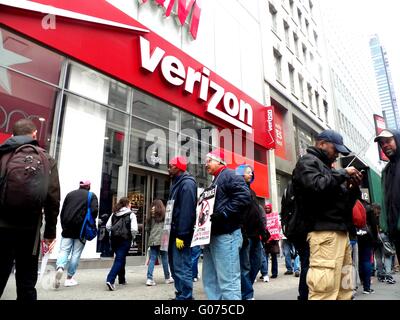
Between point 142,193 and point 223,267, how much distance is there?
754cm

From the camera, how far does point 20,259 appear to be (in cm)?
290

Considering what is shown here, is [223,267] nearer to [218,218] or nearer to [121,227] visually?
[218,218]

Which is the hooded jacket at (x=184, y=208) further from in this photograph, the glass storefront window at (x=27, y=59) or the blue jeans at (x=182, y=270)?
the glass storefront window at (x=27, y=59)

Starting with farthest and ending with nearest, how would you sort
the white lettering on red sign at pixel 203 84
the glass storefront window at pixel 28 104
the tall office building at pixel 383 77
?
the tall office building at pixel 383 77 < the white lettering on red sign at pixel 203 84 < the glass storefront window at pixel 28 104

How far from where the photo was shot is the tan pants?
2678 millimetres

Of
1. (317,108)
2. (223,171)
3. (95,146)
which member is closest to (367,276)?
(223,171)

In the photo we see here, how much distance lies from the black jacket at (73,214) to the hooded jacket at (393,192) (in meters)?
4.78

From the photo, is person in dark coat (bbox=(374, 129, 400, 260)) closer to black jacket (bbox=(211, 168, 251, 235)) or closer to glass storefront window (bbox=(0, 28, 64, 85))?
black jacket (bbox=(211, 168, 251, 235))

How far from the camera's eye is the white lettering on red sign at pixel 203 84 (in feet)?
35.6

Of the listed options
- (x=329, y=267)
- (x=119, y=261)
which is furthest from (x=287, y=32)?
(x=329, y=267)

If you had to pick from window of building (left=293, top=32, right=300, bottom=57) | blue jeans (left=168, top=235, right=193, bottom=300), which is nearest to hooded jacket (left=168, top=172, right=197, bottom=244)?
blue jeans (left=168, top=235, right=193, bottom=300)

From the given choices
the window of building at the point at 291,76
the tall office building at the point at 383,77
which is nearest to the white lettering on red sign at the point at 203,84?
the window of building at the point at 291,76

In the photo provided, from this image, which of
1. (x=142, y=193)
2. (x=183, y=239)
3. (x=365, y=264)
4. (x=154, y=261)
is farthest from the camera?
(x=142, y=193)

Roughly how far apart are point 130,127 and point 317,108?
1993cm
